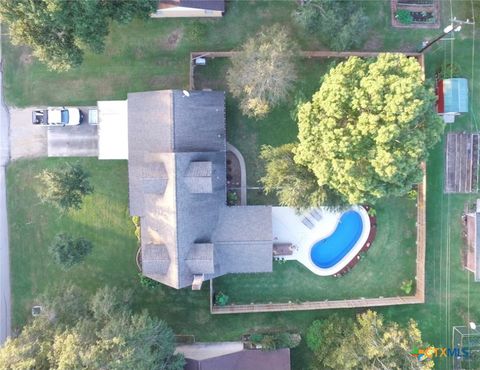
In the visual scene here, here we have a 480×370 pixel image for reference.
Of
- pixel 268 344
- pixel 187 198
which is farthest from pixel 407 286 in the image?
pixel 187 198

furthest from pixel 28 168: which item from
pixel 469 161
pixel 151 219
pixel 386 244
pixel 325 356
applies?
pixel 469 161

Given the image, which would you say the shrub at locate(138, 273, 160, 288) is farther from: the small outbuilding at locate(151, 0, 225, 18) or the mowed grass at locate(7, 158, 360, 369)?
the small outbuilding at locate(151, 0, 225, 18)

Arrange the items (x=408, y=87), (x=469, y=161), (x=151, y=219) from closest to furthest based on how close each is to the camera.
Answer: (x=408, y=87)
(x=151, y=219)
(x=469, y=161)

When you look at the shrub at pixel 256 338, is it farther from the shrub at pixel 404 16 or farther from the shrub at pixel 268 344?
the shrub at pixel 404 16

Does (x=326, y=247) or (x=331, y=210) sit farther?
(x=326, y=247)

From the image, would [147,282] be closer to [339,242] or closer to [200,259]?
[200,259]

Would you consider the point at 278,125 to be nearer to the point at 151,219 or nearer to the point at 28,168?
the point at 151,219

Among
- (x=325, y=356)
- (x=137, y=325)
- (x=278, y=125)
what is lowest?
(x=325, y=356)
